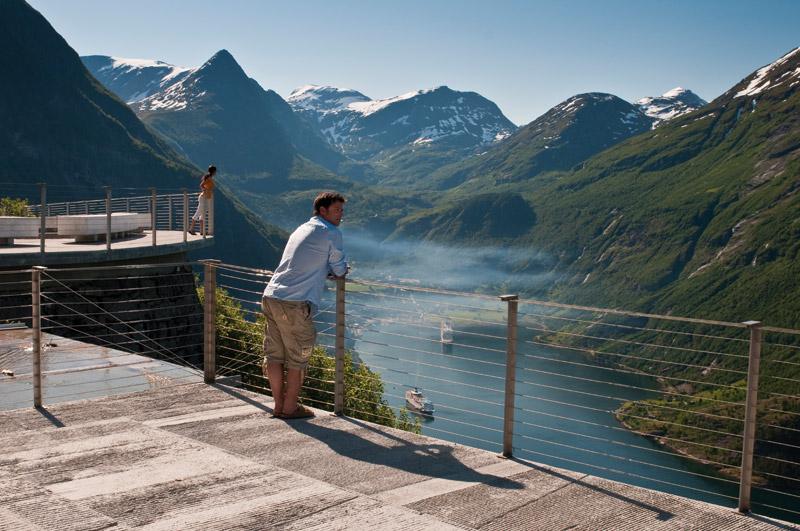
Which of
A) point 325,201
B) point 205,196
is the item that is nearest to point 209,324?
point 325,201

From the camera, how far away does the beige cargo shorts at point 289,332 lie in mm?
7289

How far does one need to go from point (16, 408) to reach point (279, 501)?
12.5 ft

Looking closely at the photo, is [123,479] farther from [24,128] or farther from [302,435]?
[24,128]

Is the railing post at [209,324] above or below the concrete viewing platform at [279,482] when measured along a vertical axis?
above

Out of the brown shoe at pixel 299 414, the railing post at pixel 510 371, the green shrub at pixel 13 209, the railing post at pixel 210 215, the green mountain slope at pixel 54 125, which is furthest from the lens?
the green mountain slope at pixel 54 125

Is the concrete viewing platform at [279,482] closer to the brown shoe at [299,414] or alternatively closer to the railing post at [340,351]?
the brown shoe at [299,414]

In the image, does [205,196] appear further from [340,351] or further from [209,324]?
[340,351]

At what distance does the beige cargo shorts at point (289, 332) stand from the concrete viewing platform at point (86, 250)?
13991 millimetres

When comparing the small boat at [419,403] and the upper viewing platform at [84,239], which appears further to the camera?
the small boat at [419,403]

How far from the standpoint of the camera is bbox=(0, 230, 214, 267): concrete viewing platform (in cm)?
1953

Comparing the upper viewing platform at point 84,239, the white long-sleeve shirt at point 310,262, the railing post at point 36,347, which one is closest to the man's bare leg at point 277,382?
the white long-sleeve shirt at point 310,262

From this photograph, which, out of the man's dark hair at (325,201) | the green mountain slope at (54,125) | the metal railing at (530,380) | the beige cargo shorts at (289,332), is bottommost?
the metal railing at (530,380)

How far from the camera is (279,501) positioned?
18.0 feet

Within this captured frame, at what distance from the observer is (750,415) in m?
5.59
